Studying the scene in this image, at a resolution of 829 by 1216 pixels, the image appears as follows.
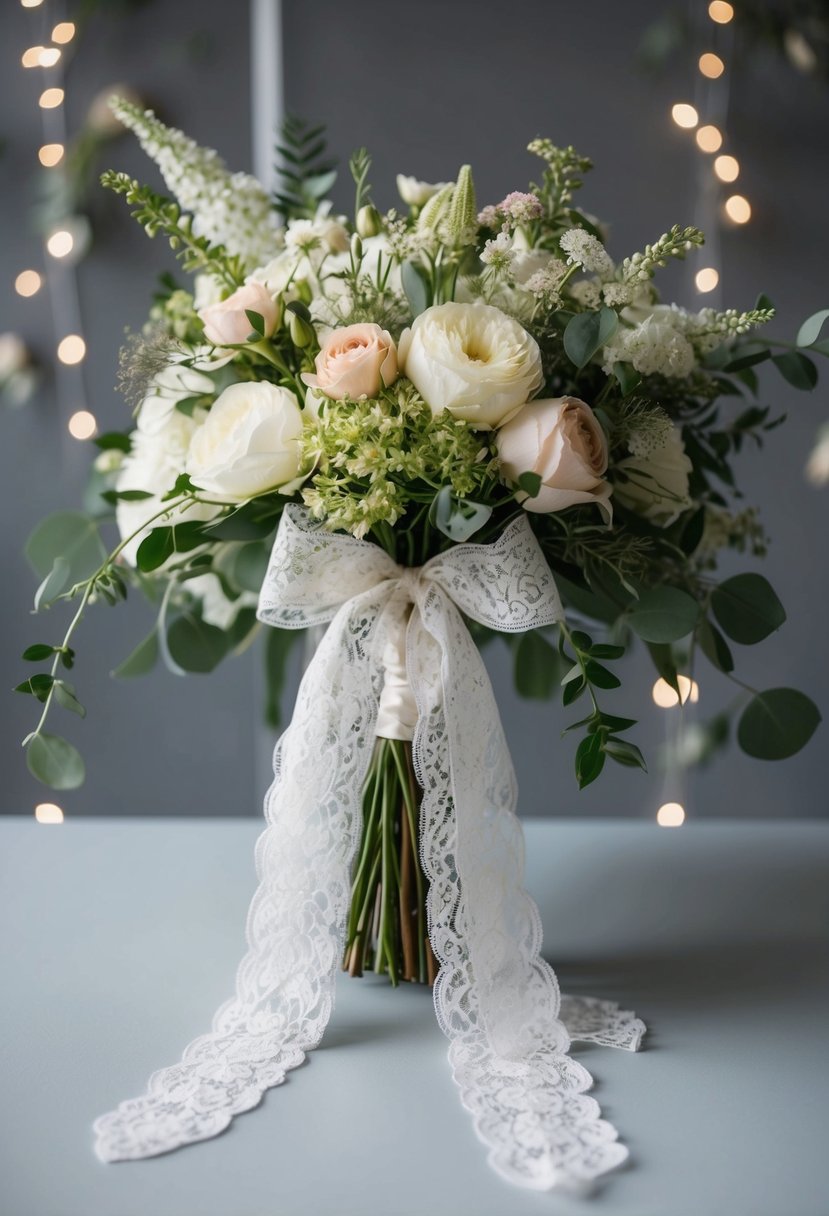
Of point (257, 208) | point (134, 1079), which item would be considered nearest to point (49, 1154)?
point (134, 1079)

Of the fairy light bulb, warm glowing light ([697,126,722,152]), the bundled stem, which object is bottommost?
the bundled stem

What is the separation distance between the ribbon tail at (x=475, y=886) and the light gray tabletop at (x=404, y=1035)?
0.03 metres

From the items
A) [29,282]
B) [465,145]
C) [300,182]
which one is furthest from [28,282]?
[300,182]

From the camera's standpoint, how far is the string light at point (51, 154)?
1.85 m

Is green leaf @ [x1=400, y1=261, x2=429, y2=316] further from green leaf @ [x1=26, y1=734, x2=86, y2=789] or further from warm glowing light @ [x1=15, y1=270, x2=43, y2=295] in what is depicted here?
warm glowing light @ [x1=15, y1=270, x2=43, y2=295]

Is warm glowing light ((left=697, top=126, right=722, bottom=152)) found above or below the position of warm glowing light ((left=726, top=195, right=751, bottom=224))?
above

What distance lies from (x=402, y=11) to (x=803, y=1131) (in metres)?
1.75

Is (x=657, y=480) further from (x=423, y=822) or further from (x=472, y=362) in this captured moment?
(x=423, y=822)

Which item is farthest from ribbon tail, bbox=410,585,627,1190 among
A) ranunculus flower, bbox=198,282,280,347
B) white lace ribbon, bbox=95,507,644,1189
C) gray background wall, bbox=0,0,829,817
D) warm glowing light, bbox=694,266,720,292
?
warm glowing light, bbox=694,266,720,292

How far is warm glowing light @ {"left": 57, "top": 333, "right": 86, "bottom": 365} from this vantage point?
1.88m

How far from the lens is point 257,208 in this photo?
103cm

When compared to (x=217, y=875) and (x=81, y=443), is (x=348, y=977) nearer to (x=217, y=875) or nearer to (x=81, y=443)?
(x=217, y=875)

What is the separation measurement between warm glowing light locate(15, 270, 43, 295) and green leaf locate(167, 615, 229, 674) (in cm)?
109

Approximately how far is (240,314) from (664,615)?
42 centimetres
